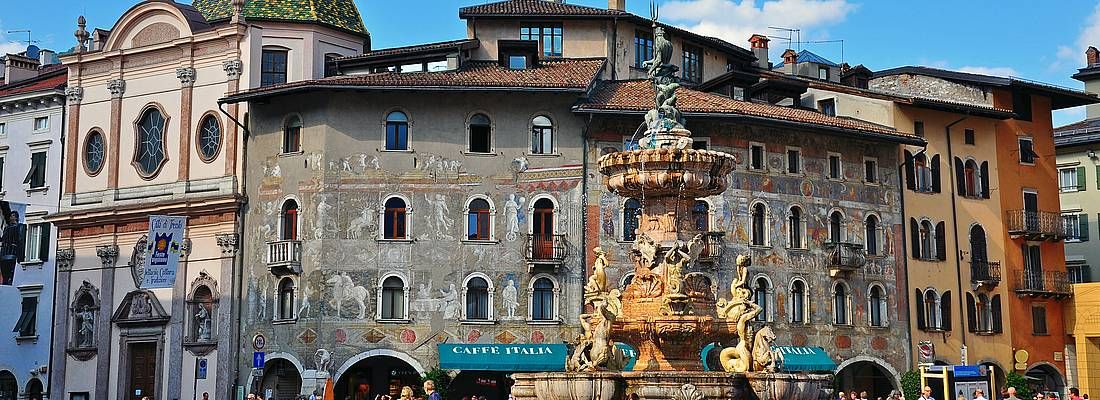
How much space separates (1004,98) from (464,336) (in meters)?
22.6

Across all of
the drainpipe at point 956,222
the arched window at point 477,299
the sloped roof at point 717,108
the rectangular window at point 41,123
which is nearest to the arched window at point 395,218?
the arched window at point 477,299

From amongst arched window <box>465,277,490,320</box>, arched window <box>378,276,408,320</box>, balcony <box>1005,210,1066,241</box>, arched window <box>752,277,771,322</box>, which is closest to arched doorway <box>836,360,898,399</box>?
arched window <box>752,277,771,322</box>

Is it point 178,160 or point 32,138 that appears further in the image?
point 32,138

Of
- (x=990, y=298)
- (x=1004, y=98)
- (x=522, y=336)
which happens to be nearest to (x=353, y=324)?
(x=522, y=336)

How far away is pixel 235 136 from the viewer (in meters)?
44.7

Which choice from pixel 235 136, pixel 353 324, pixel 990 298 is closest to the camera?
pixel 353 324

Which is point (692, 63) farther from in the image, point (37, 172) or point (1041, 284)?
point (37, 172)

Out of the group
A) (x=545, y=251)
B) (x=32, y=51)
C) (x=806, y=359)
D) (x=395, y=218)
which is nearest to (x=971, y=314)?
(x=806, y=359)

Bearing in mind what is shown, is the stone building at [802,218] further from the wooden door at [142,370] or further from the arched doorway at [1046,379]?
the wooden door at [142,370]

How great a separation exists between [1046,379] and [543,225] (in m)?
20.2

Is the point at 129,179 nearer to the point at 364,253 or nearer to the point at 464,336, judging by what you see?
the point at 364,253

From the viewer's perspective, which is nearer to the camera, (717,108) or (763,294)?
(717,108)

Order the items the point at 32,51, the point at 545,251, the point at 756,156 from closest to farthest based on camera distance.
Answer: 1. the point at 545,251
2. the point at 756,156
3. the point at 32,51

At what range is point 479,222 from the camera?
41.8m
